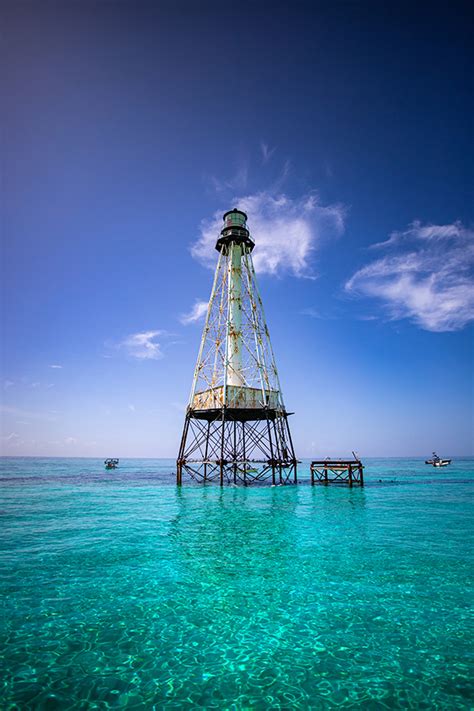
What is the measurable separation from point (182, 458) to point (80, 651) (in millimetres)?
29397

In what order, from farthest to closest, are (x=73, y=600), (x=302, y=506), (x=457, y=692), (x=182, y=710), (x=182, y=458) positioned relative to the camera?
(x=182, y=458) → (x=302, y=506) → (x=73, y=600) → (x=457, y=692) → (x=182, y=710)

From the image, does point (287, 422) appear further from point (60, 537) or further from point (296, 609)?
point (296, 609)

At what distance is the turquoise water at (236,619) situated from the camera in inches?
201

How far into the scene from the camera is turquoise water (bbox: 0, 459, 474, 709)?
512 cm

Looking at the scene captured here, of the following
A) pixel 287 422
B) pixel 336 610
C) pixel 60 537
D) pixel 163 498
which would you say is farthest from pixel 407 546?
pixel 287 422

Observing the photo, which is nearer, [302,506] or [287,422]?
[302,506]

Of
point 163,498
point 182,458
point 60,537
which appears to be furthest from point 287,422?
point 60,537

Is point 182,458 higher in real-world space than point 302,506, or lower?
higher

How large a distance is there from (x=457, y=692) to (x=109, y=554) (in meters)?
10.7

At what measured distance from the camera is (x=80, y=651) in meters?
6.06

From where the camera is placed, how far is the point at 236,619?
284 inches

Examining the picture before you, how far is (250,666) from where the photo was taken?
5699 millimetres

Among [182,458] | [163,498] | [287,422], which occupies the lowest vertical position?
[163,498]

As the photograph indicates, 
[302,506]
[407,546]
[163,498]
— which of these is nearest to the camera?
[407,546]
